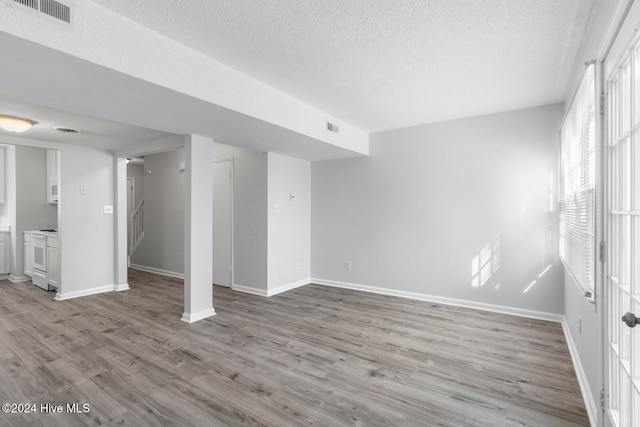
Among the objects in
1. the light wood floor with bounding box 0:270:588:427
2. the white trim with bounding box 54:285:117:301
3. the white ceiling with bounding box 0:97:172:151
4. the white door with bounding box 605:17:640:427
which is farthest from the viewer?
the white trim with bounding box 54:285:117:301

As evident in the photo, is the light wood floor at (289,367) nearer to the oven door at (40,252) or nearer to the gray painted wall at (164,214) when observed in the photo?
the oven door at (40,252)

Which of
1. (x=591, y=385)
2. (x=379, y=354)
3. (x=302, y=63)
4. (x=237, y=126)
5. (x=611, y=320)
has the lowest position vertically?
(x=379, y=354)

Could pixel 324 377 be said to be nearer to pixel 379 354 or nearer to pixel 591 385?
pixel 379 354

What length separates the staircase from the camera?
23.3 ft

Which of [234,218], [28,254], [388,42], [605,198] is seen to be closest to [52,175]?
[28,254]

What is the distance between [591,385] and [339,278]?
3746 mm

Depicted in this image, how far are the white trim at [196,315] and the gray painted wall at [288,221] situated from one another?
1.15 metres

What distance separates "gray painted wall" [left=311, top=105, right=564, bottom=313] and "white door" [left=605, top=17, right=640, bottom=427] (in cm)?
247

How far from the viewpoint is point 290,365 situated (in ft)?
8.80

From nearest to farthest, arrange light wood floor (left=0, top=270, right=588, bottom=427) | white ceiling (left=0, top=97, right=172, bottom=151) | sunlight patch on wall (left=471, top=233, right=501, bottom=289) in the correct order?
light wood floor (left=0, top=270, right=588, bottom=427) → white ceiling (left=0, top=97, right=172, bottom=151) → sunlight patch on wall (left=471, top=233, right=501, bottom=289)

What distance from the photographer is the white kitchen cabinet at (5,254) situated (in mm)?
6022

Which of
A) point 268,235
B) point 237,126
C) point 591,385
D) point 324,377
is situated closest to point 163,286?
point 268,235

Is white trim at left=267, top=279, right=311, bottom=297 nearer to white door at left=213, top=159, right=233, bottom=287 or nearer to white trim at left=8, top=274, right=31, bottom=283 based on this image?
white door at left=213, top=159, right=233, bottom=287

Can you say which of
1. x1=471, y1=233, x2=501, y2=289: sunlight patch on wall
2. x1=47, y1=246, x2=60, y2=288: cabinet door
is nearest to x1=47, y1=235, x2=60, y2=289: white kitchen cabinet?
x1=47, y1=246, x2=60, y2=288: cabinet door
